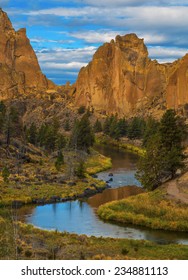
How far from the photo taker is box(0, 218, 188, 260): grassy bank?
105ft

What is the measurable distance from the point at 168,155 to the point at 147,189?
14.2 ft

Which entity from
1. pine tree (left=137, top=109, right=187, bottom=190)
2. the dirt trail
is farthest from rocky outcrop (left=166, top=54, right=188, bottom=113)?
the dirt trail

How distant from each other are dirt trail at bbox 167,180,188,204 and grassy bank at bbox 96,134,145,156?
164 ft

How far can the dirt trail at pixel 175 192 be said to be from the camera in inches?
1975

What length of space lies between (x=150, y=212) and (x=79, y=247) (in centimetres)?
1355

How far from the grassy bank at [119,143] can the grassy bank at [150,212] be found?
184 feet

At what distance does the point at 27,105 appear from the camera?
188000 millimetres

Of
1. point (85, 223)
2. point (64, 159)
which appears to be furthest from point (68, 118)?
point (85, 223)

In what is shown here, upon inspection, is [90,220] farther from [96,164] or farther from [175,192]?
[96,164]

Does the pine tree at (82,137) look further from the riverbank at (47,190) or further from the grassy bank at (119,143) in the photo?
the riverbank at (47,190)

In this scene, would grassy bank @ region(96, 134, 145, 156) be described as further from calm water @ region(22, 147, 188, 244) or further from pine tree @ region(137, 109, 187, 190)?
pine tree @ region(137, 109, 187, 190)

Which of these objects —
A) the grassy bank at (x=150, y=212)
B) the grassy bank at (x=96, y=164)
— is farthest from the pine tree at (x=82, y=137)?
the grassy bank at (x=150, y=212)

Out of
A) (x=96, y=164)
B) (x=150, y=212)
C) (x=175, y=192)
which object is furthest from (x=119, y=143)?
(x=150, y=212)

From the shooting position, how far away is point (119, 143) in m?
130
